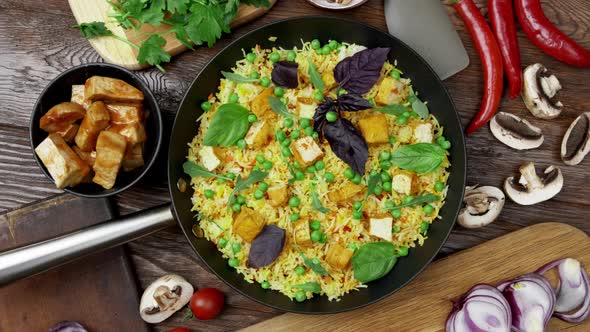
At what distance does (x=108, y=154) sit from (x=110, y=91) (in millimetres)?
336

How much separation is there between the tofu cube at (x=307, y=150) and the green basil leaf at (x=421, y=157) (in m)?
0.43

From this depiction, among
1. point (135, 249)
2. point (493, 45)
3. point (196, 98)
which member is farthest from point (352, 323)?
point (493, 45)

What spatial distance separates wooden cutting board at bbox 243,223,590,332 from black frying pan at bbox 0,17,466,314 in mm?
225

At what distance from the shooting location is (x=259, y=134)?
2766 millimetres

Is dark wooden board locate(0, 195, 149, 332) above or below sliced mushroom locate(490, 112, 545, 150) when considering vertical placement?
below

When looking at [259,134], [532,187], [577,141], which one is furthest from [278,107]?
[577,141]

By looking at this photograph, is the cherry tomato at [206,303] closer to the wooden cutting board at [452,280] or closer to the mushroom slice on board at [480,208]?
the wooden cutting board at [452,280]

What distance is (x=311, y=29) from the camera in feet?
9.57

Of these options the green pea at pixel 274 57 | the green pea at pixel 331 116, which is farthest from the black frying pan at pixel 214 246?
the green pea at pixel 331 116

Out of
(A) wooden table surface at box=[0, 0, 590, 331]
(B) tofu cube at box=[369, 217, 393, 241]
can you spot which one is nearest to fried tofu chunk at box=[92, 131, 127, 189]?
(A) wooden table surface at box=[0, 0, 590, 331]

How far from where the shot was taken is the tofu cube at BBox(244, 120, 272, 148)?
2768 mm

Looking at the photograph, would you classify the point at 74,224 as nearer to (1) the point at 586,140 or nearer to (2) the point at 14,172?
(2) the point at 14,172

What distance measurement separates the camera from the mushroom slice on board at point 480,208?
117 inches

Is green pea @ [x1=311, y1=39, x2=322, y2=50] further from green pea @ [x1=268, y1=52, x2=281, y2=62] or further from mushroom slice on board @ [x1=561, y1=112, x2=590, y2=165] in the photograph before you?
mushroom slice on board @ [x1=561, y1=112, x2=590, y2=165]
